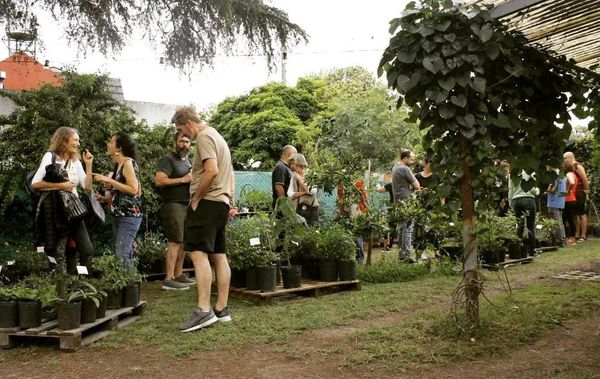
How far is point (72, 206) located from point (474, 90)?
3511mm

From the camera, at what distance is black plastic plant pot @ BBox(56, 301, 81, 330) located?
4.14 m

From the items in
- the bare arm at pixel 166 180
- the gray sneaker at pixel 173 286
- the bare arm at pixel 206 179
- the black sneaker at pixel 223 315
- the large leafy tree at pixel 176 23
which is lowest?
the black sneaker at pixel 223 315

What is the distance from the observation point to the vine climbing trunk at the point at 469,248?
418cm

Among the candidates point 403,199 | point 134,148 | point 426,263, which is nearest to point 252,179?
point 403,199

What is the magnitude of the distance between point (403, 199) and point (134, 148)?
423cm

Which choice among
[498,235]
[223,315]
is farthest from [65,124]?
[498,235]

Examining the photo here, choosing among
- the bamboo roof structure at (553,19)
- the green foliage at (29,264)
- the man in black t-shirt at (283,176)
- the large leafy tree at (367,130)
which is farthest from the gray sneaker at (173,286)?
the large leafy tree at (367,130)

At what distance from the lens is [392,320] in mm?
4910

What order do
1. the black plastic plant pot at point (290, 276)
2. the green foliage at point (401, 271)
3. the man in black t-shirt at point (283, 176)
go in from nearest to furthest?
the black plastic plant pot at point (290, 276), the green foliage at point (401, 271), the man in black t-shirt at point (283, 176)

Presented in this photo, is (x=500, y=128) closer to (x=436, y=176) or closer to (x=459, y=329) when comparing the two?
(x=436, y=176)

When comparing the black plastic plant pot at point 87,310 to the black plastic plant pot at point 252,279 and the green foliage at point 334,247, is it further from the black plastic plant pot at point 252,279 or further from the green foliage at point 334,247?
the green foliage at point 334,247

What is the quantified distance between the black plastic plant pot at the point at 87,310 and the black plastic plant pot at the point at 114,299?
0.46 metres

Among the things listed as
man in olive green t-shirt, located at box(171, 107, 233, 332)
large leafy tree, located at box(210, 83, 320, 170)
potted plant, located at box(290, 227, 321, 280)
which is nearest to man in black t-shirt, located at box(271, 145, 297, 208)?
potted plant, located at box(290, 227, 321, 280)

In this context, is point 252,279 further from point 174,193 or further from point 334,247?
point 174,193
